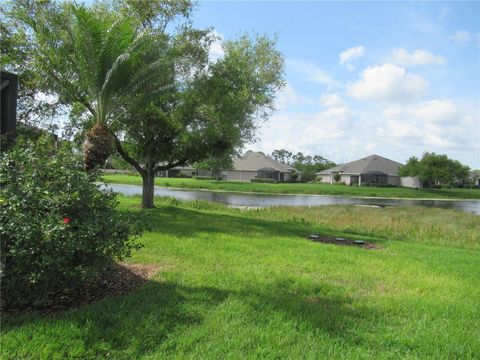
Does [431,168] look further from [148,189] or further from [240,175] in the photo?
[148,189]

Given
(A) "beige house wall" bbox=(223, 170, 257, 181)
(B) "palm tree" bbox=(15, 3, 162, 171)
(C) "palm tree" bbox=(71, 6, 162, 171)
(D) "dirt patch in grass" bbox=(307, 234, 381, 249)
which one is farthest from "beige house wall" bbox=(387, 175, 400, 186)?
(C) "palm tree" bbox=(71, 6, 162, 171)

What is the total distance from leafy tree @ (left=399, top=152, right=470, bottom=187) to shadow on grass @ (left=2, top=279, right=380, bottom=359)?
6503 cm

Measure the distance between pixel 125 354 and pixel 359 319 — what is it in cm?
274

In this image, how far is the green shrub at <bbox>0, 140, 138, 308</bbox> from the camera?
4.22 m

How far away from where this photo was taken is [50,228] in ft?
13.8

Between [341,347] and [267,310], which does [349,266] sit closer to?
[267,310]

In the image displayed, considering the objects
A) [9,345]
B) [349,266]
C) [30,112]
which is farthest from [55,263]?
[30,112]

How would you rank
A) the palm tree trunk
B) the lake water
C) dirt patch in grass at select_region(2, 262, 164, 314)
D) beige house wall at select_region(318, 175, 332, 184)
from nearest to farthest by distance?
dirt patch in grass at select_region(2, 262, 164, 314) < the palm tree trunk < the lake water < beige house wall at select_region(318, 175, 332, 184)

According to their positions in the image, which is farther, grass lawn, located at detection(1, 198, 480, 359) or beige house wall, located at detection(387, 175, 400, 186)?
beige house wall, located at detection(387, 175, 400, 186)

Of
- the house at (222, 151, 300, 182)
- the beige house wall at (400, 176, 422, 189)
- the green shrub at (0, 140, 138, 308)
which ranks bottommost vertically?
the green shrub at (0, 140, 138, 308)

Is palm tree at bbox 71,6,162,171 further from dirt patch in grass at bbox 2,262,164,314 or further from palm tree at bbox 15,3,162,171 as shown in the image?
dirt patch in grass at bbox 2,262,164,314

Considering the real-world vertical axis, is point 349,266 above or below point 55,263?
below

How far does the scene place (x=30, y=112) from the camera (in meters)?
16.8

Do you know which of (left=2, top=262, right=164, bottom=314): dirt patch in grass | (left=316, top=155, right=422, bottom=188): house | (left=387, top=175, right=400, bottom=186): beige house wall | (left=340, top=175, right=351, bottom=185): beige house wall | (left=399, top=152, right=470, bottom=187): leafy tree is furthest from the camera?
(left=340, top=175, right=351, bottom=185): beige house wall
